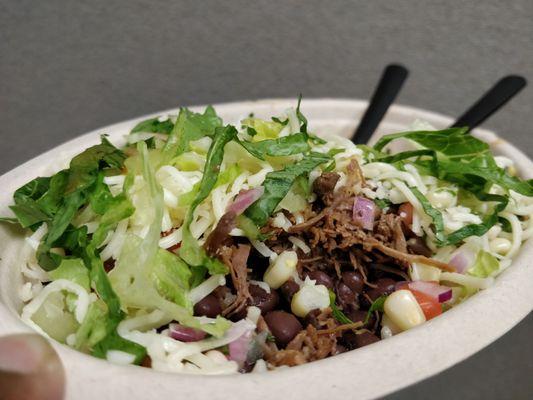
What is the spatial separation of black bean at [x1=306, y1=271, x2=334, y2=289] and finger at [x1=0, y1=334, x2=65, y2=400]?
1.63 feet

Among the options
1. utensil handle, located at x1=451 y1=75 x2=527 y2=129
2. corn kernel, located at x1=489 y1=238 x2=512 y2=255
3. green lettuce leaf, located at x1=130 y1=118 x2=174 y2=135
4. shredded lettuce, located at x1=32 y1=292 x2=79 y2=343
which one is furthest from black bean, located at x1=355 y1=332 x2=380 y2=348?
utensil handle, located at x1=451 y1=75 x2=527 y2=129

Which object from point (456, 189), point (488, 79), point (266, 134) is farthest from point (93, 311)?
point (488, 79)

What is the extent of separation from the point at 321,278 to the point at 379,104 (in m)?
0.79

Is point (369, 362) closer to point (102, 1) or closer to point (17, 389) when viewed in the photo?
point (17, 389)

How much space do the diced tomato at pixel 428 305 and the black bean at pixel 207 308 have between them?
387 millimetres

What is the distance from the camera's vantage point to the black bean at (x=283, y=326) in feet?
3.41

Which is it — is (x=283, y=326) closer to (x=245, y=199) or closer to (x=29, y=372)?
(x=245, y=199)

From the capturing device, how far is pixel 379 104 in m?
1.75

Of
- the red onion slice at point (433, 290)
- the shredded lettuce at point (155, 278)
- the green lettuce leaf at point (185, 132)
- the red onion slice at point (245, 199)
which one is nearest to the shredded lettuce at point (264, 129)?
the green lettuce leaf at point (185, 132)

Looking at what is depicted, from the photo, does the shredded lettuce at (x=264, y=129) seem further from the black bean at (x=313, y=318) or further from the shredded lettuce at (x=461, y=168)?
the black bean at (x=313, y=318)

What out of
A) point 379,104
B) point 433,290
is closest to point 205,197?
point 433,290

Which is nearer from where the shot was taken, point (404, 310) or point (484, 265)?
point (404, 310)

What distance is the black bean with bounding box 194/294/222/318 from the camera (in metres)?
1.05

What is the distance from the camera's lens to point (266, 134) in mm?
1368
